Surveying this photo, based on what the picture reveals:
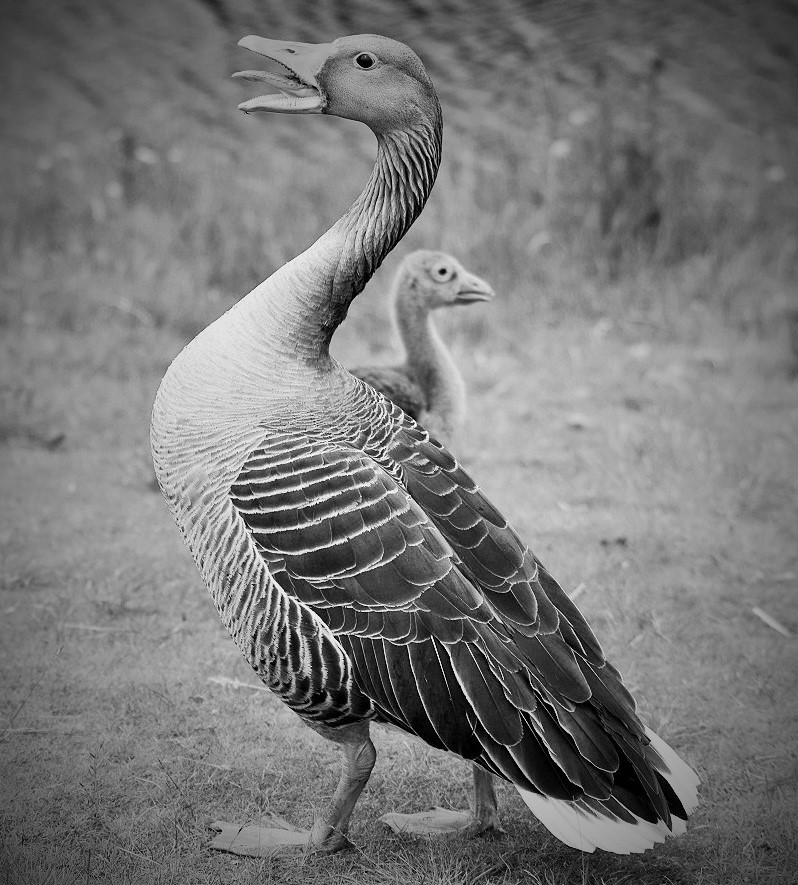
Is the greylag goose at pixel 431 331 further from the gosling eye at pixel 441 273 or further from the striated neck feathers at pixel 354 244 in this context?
the striated neck feathers at pixel 354 244

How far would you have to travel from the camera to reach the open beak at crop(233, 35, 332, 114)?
379cm

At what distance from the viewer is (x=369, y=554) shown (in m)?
3.50

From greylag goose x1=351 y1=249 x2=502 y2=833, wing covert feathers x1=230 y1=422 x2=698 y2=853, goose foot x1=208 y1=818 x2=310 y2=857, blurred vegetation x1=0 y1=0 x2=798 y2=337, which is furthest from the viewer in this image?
blurred vegetation x1=0 y1=0 x2=798 y2=337

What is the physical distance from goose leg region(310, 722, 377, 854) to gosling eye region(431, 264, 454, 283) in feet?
12.1

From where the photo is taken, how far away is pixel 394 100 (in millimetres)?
3832

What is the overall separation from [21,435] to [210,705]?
10.7ft

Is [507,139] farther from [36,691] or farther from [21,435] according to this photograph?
[36,691]

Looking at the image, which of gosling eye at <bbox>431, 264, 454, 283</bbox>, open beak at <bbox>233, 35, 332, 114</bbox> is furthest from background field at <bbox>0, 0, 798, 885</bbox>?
open beak at <bbox>233, 35, 332, 114</bbox>

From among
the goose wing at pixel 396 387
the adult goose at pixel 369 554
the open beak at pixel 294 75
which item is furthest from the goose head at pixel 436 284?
the open beak at pixel 294 75

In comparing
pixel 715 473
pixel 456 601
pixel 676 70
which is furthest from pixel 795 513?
pixel 676 70

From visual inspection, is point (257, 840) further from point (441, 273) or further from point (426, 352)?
point (441, 273)

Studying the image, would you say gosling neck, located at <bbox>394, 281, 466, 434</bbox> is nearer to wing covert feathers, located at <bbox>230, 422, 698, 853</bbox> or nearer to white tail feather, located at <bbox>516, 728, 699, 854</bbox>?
wing covert feathers, located at <bbox>230, 422, 698, 853</bbox>

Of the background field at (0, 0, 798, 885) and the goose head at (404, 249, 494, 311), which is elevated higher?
the goose head at (404, 249, 494, 311)

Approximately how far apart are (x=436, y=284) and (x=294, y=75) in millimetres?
2999
